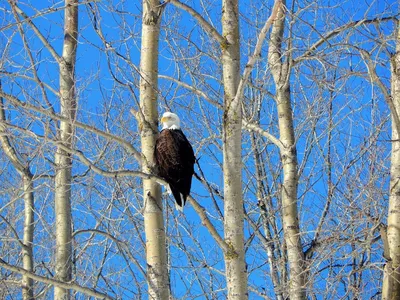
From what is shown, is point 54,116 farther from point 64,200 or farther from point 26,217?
point 26,217

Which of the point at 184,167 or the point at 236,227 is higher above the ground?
the point at 184,167

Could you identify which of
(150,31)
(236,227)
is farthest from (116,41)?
(236,227)

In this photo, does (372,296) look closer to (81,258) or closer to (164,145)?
(164,145)

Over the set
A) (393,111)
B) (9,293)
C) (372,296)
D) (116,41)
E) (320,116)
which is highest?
(320,116)

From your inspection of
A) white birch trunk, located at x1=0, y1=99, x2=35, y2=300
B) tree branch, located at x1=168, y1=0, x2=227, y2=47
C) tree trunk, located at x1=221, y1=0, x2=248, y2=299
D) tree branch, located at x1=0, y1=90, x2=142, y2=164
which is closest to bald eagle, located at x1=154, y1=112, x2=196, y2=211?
tree branch, located at x1=0, y1=90, x2=142, y2=164

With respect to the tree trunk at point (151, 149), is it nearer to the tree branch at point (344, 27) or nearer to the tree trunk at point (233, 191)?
the tree trunk at point (233, 191)

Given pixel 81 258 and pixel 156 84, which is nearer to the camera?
pixel 156 84

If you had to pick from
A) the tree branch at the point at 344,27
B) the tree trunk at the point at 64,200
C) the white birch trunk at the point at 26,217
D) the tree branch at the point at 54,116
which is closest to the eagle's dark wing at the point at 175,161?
the tree branch at the point at 54,116

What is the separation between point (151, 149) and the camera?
4871mm

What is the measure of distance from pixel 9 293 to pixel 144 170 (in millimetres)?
3884

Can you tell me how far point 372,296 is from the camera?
6.19 meters

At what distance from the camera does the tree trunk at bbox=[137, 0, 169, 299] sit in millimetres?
4590

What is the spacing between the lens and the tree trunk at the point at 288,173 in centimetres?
610

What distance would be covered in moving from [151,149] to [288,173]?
74.0 inches
